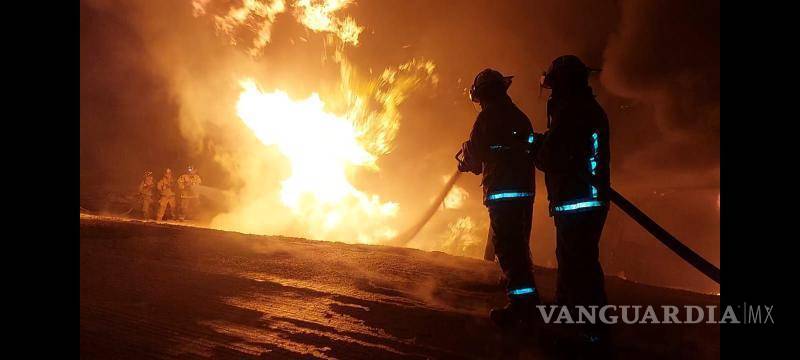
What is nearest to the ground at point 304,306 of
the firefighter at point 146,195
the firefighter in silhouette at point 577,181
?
the firefighter in silhouette at point 577,181

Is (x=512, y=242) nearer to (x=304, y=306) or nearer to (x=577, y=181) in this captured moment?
(x=577, y=181)

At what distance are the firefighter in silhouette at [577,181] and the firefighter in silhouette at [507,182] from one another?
329 millimetres

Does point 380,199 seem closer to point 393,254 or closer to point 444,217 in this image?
Answer: point 444,217

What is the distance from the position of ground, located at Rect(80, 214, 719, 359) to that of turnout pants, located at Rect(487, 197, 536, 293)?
1.48 ft

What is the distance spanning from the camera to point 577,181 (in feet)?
9.89

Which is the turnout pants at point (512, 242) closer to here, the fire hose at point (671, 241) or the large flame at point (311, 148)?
the fire hose at point (671, 241)

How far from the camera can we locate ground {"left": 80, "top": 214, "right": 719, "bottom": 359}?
111 inches

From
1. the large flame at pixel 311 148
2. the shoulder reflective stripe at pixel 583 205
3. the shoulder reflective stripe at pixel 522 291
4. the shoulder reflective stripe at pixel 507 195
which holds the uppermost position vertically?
the large flame at pixel 311 148

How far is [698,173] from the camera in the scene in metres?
14.7

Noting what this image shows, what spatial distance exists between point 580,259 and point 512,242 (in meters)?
0.62

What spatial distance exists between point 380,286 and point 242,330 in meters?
1.56

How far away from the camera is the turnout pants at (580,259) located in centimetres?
291

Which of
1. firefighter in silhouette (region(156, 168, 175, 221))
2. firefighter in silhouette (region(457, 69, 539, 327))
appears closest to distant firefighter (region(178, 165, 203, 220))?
firefighter in silhouette (region(156, 168, 175, 221))
